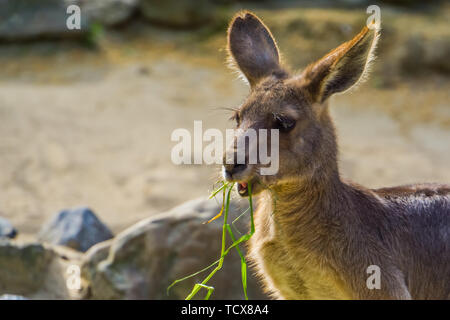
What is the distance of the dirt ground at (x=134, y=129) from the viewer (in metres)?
9.12

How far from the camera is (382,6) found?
48.1ft

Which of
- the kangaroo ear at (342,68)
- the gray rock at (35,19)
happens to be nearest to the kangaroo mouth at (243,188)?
the kangaroo ear at (342,68)

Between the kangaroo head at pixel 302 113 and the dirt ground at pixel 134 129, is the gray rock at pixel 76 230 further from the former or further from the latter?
the kangaroo head at pixel 302 113

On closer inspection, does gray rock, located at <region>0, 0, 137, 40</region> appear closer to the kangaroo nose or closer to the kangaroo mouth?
the kangaroo mouth

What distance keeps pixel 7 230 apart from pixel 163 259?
77.3 inches

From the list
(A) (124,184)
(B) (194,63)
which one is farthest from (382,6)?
(A) (124,184)

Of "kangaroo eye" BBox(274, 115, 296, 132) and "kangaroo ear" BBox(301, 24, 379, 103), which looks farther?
"kangaroo eye" BBox(274, 115, 296, 132)

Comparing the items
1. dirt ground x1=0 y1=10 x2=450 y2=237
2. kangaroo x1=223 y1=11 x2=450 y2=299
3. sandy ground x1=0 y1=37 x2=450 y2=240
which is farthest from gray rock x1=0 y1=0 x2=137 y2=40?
kangaroo x1=223 y1=11 x2=450 y2=299

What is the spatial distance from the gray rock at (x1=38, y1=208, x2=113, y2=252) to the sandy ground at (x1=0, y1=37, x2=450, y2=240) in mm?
547

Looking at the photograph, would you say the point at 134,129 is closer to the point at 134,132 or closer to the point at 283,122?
the point at 134,132

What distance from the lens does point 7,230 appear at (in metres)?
7.55

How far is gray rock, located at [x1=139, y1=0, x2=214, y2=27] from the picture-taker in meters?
15.1

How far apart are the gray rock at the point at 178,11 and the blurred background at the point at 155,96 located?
0.02m
